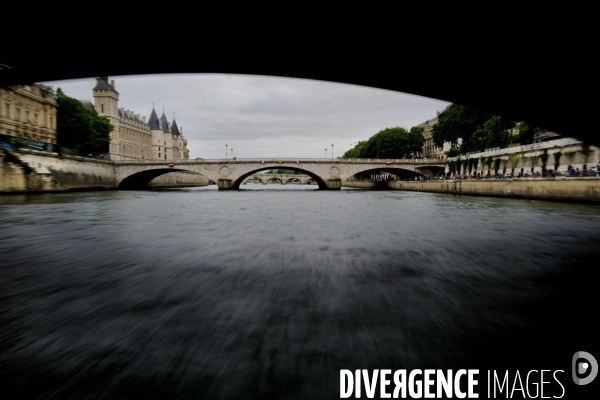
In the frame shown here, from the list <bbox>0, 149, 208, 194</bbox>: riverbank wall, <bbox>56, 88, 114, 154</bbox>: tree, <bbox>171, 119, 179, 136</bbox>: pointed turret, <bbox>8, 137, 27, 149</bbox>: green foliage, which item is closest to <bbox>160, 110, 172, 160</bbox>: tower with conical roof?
<bbox>171, 119, 179, 136</bbox>: pointed turret

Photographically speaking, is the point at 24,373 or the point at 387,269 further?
the point at 387,269

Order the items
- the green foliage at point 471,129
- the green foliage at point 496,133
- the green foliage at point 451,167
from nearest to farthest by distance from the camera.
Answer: the green foliage at point 496,133 < the green foliage at point 471,129 < the green foliage at point 451,167

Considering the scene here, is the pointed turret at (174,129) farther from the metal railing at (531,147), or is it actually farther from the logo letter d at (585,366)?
the logo letter d at (585,366)

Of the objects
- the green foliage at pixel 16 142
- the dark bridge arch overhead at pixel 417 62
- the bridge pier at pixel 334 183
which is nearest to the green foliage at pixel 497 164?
the bridge pier at pixel 334 183

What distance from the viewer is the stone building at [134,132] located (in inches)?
3374

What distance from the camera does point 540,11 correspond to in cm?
607

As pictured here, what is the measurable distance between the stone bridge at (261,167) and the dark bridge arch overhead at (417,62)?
49.1 m

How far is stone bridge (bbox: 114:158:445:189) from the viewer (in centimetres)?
5741

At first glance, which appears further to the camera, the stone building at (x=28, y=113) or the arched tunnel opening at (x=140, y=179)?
the arched tunnel opening at (x=140, y=179)

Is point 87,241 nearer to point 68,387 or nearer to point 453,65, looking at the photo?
point 68,387

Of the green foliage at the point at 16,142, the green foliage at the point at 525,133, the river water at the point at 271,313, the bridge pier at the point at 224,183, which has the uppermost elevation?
the green foliage at the point at 525,133

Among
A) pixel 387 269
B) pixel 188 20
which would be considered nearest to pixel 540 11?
pixel 387 269

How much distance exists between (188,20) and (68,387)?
236 inches

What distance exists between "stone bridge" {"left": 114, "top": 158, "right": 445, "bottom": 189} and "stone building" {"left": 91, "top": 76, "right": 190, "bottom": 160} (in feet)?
47.3
